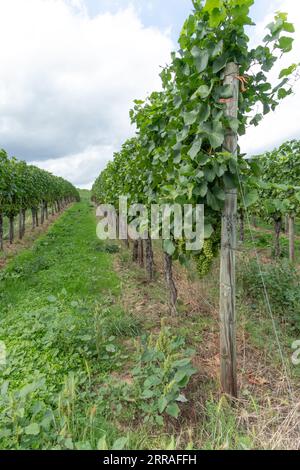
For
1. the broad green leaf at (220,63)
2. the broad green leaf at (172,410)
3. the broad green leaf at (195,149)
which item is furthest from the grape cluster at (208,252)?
the broad green leaf at (220,63)

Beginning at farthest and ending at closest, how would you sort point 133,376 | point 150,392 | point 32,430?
point 133,376 < point 150,392 < point 32,430

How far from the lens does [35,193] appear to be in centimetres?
1417

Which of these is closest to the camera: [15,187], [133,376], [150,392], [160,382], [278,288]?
[150,392]

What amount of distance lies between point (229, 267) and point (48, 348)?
2.41 metres

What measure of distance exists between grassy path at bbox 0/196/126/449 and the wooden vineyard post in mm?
1321

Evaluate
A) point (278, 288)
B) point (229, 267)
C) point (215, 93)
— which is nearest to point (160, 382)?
point (229, 267)

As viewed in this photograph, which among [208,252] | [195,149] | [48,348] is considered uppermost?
[195,149]

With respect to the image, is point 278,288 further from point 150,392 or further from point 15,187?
point 15,187

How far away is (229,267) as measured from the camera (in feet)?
8.05

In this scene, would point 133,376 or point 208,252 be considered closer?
point 208,252

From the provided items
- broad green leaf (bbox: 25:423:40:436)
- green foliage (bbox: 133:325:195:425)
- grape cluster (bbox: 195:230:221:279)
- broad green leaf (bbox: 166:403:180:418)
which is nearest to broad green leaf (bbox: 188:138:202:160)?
grape cluster (bbox: 195:230:221:279)

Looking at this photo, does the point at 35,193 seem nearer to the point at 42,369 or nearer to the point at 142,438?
the point at 42,369

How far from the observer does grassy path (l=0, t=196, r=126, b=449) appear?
2.14 metres
